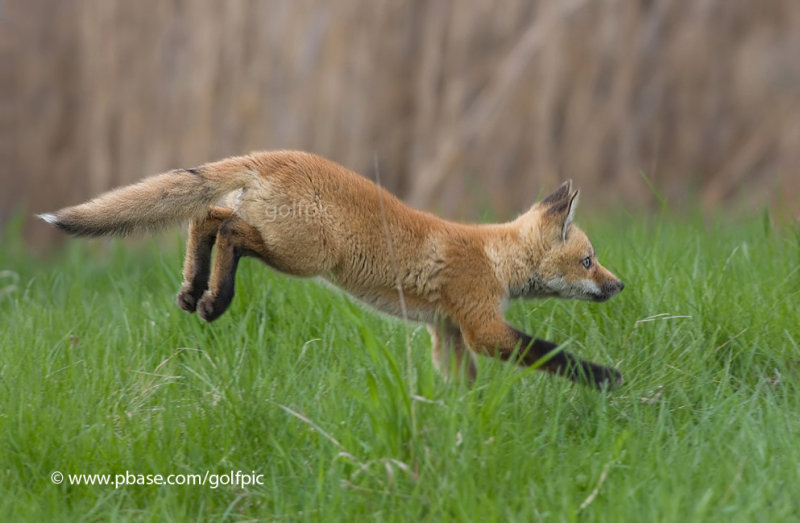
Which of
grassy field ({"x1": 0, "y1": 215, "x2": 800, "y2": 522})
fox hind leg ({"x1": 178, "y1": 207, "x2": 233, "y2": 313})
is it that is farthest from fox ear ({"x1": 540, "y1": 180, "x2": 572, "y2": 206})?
fox hind leg ({"x1": 178, "y1": 207, "x2": 233, "y2": 313})

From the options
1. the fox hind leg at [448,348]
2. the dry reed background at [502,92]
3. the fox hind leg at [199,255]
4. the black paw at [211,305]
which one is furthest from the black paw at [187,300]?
the dry reed background at [502,92]

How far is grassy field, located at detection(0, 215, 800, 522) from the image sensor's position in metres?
3.34

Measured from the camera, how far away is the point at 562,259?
4598 millimetres

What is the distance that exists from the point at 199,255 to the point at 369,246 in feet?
2.40

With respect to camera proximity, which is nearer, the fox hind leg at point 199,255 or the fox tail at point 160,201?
the fox tail at point 160,201

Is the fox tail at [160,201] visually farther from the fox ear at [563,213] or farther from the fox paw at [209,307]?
the fox ear at [563,213]

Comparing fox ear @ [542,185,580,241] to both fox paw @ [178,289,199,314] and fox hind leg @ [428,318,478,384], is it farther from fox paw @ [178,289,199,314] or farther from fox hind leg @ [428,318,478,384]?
fox paw @ [178,289,199,314]

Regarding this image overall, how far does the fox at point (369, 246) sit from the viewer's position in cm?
403

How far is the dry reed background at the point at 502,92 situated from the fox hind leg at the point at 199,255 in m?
3.96

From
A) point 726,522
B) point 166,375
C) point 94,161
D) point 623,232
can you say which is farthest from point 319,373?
point 94,161

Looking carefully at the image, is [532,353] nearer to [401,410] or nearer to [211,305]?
[401,410]

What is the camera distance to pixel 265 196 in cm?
405

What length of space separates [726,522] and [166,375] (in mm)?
2362

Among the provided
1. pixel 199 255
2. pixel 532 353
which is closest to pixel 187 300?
pixel 199 255
